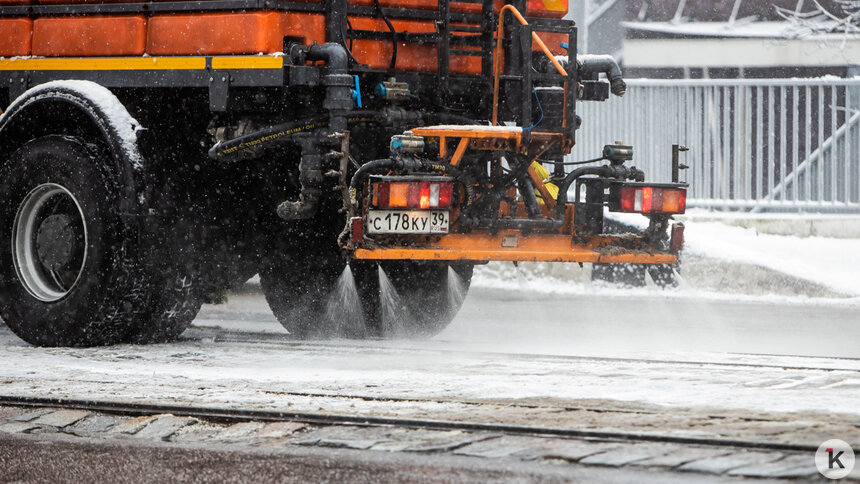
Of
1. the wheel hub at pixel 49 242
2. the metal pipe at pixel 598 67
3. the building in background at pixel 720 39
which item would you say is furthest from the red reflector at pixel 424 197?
the building in background at pixel 720 39

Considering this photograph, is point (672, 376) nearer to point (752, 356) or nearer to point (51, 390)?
point (752, 356)

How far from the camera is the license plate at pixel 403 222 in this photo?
330 inches

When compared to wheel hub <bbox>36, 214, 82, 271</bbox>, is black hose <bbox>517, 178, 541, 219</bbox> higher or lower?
higher

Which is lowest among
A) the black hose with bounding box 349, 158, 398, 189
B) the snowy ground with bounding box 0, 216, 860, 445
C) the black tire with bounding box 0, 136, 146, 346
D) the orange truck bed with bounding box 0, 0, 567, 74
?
the snowy ground with bounding box 0, 216, 860, 445

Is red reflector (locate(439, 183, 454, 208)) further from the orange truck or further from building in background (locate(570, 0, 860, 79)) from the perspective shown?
building in background (locate(570, 0, 860, 79))

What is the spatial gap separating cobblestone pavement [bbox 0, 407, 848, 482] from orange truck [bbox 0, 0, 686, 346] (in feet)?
7.91

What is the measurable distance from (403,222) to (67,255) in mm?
2121

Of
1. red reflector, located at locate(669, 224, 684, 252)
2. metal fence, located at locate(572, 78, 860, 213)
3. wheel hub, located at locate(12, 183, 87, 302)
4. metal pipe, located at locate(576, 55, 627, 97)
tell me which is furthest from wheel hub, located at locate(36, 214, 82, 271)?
metal fence, located at locate(572, 78, 860, 213)

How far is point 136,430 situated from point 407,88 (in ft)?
11.3

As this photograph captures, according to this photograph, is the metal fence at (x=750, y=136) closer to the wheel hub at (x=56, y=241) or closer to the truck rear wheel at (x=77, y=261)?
the truck rear wheel at (x=77, y=261)

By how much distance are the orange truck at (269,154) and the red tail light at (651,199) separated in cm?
1

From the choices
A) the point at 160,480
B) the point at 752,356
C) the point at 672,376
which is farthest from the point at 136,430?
the point at 752,356

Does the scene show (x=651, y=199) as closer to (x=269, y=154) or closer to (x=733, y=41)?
(x=269, y=154)

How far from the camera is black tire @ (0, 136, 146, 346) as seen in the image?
8859mm
